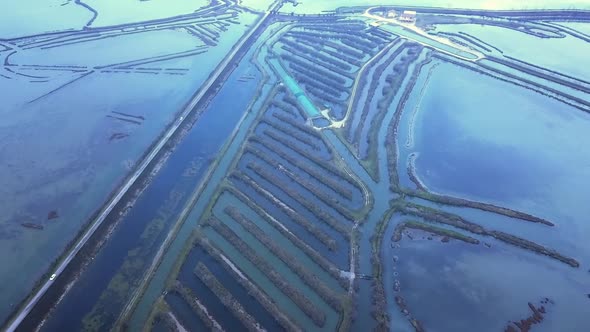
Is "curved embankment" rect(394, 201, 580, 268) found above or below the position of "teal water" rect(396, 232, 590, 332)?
above

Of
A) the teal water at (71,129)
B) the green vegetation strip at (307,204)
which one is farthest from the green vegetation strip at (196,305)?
the green vegetation strip at (307,204)

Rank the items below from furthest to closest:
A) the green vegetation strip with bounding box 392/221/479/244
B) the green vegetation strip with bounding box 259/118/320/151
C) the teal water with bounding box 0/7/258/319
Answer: the green vegetation strip with bounding box 259/118/320/151 < the teal water with bounding box 0/7/258/319 < the green vegetation strip with bounding box 392/221/479/244

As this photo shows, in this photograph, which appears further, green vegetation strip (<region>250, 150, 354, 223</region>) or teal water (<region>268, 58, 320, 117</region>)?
teal water (<region>268, 58, 320, 117</region>)

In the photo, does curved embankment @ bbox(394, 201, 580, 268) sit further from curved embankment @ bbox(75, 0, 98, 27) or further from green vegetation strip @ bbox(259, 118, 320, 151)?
curved embankment @ bbox(75, 0, 98, 27)

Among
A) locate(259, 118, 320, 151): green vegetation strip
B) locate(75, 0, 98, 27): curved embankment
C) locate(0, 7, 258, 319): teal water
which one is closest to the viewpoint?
locate(0, 7, 258, 319): teal water

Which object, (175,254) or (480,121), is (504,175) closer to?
(480,121)

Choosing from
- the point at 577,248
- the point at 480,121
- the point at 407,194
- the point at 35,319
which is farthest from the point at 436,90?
the point at 35,319

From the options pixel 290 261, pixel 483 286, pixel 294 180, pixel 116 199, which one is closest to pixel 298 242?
pixel 290 261

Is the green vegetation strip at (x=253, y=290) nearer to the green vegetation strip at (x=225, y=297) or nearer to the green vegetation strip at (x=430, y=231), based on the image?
the green vegetation strip at (x=225, y=297)

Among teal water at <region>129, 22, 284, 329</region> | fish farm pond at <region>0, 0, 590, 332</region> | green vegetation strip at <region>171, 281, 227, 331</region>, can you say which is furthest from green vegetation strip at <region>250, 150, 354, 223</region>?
green vegetation strip at <region>171, 281, 227, 331</region>

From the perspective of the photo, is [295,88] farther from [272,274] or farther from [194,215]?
[272,274]

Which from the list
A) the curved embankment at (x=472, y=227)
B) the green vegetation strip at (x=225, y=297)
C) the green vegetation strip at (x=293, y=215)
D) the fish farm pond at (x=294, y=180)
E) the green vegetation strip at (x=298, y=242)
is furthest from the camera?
the green vegetation strip at (x=293, y=215)
